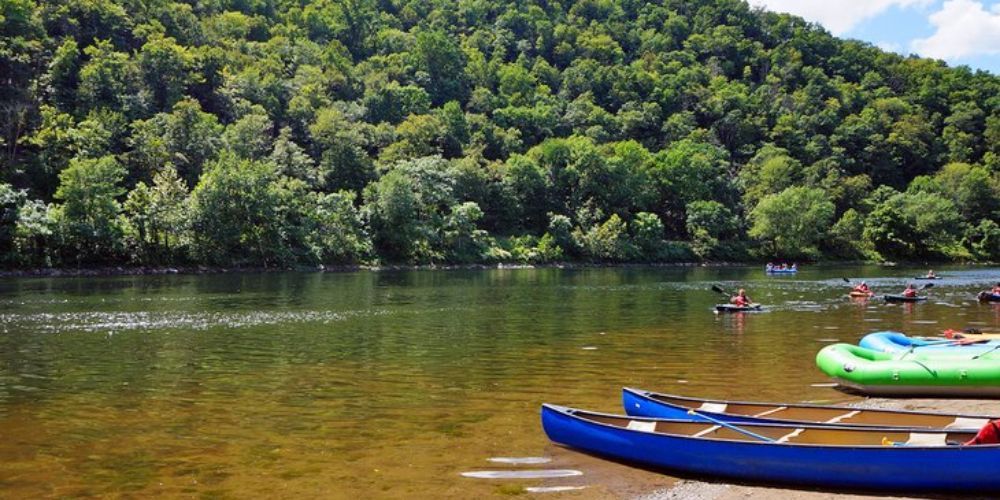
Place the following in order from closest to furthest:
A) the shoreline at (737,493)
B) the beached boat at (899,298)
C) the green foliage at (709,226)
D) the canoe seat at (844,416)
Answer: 1. the shoreline at (737,493)
2. the canoe seat at (844,416)
3. the beached boat at (899,298)
4. the green foliage at (709,226)

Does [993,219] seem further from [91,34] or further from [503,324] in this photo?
[91,34]

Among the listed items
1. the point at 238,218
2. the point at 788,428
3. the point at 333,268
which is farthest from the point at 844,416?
the point at 333,268

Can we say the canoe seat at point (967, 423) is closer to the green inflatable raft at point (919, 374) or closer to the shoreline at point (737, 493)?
the shoreline at point (737, 493)

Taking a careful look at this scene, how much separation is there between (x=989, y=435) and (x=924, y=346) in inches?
522

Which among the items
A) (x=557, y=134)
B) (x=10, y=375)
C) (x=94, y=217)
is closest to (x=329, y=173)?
(x=94, y=217)

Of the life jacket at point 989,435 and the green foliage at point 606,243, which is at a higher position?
the green foliage at point 606,243

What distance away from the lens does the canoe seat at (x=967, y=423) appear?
45.8 feet

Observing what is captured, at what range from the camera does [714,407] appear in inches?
632

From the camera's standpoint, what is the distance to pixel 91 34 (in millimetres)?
126562

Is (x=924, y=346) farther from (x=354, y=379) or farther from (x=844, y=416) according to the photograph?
(x=354, y=379)

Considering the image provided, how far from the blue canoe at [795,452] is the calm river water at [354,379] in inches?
19.7

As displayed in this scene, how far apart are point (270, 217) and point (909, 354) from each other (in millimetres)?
77005

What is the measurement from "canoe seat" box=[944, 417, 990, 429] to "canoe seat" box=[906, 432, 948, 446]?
106 centimetres

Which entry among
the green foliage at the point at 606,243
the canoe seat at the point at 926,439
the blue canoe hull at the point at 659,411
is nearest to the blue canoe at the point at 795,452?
the canoe seat at the point at 926,439
